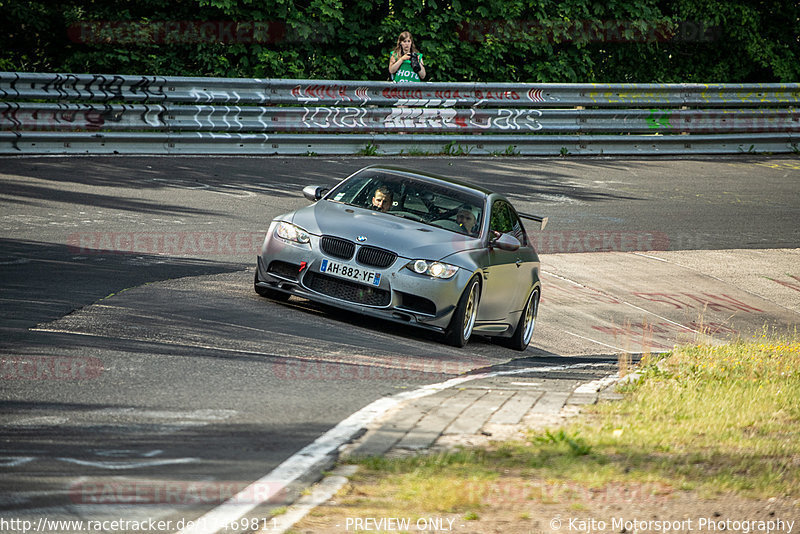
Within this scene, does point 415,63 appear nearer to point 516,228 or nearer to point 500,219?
point 516,228

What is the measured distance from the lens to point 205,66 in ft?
74.2

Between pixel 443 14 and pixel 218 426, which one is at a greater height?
pixel 443 14

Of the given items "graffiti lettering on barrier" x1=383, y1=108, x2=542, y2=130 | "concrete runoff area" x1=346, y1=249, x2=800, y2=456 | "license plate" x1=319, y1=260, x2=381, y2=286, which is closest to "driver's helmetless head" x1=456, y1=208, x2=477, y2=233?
"license plate" x1=319, y1=260, x2=381, y2=286

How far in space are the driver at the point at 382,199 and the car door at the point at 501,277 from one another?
104cm

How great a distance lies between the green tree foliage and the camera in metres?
21.8

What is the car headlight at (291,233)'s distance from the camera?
9906mm

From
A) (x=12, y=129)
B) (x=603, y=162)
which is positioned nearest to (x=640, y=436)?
(x=12, y=129)

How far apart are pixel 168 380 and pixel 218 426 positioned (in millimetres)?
1085

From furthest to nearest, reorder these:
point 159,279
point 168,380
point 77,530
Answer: point 159,279
point 168,380
point 77,530

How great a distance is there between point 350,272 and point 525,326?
8.28 feet

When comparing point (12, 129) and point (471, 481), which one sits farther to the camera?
point (12, 129)

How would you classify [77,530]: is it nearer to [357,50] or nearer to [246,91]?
[246,91]

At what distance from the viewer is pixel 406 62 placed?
21891mm

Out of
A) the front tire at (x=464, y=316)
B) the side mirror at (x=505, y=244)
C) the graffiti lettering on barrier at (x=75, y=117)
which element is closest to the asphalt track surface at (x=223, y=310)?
the front tire at (x=464, y=316)
